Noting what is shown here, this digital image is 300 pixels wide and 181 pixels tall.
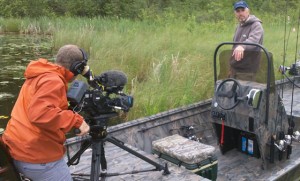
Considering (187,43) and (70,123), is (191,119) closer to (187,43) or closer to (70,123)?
(70,123)

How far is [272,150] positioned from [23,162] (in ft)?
8.51

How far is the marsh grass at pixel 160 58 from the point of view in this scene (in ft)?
A: 20.4

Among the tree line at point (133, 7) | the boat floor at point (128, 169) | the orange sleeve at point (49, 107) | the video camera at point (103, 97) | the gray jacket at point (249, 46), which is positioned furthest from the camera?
the tree line at point (133, 7)

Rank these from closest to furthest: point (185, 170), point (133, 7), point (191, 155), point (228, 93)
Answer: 1. point (185, 170)
2. point (191, 155)
3. point (228, 93)
4. point (133, 7)

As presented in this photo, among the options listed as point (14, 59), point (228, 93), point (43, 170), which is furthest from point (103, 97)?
point (14, 59)

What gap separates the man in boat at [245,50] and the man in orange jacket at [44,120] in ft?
7.04

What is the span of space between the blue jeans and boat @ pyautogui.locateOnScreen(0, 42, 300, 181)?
605 millimetres

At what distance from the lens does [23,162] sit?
2312 mm

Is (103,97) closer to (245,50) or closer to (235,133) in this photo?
(245,50)

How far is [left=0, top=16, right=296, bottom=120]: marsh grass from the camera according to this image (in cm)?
620

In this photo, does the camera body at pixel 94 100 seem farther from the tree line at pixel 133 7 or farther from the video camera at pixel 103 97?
the tree line at pixel 133 7

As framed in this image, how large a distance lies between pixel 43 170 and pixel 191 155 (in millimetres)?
1522

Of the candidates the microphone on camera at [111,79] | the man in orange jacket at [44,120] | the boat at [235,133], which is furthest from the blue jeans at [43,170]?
the boat at [235,133]

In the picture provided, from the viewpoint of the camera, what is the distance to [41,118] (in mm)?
2107
